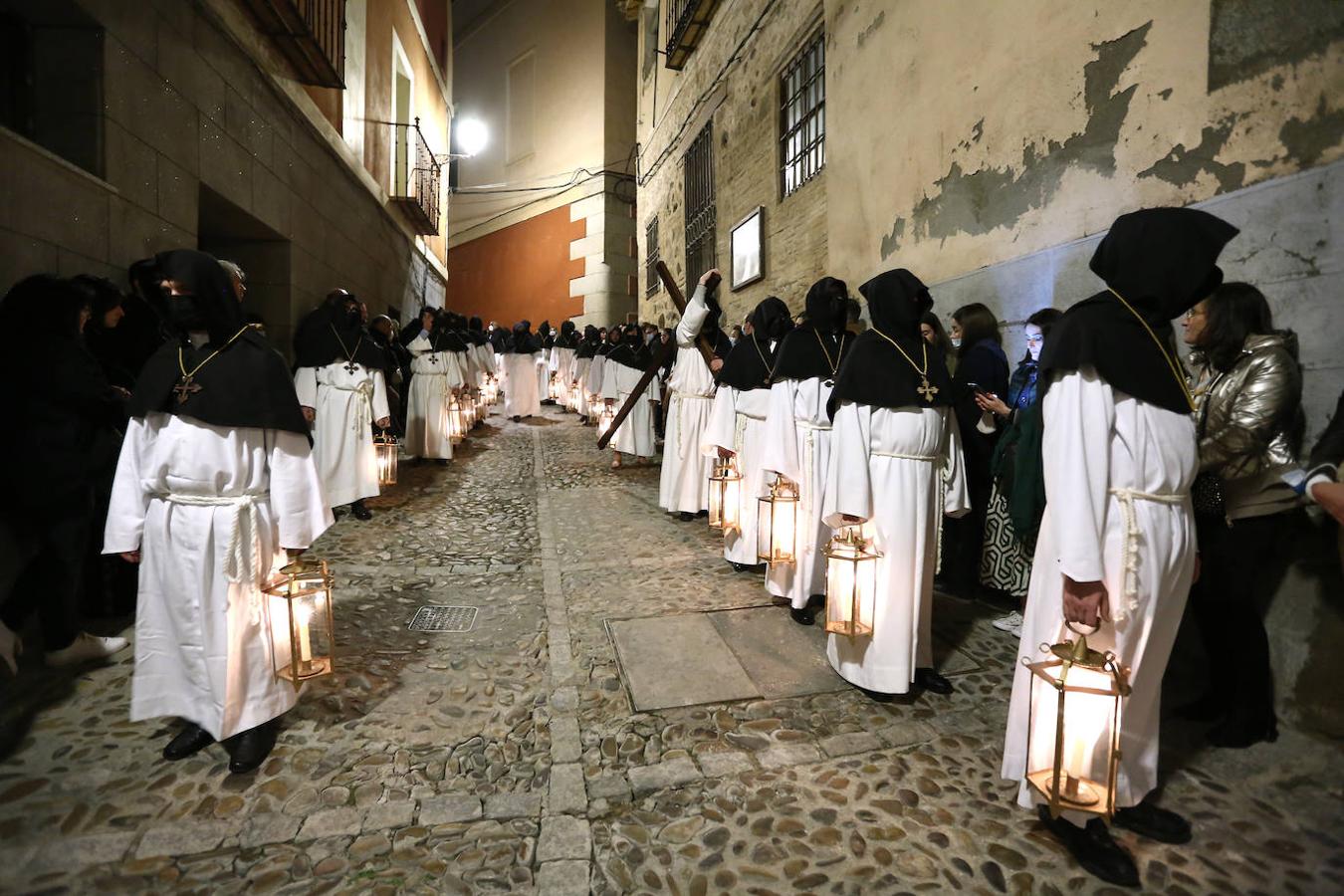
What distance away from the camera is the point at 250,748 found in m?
2.81

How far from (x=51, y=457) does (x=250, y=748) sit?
2.05 metres

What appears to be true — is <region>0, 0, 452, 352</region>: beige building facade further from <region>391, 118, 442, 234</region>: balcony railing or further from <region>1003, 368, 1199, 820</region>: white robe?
<region>1003, 368, 1199, 820</region>: white robe

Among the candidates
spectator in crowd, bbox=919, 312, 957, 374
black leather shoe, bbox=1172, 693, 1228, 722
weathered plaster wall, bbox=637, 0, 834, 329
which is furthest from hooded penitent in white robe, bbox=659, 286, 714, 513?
black leather shoe, bbox=1172, 693, 1228, 722

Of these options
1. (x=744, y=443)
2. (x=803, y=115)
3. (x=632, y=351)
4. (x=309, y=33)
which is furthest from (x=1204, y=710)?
(x=632, y=351)

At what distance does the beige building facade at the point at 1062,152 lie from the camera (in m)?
2.91

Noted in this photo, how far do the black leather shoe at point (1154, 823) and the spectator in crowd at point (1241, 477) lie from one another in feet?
2.68

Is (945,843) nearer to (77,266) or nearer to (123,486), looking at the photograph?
(123,486)

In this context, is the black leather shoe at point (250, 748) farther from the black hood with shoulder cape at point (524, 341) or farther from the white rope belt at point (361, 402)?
the black hood with shoulder cape at point (524, 341)

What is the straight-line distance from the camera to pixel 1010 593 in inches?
175

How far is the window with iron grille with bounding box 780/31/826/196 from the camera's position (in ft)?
26.2

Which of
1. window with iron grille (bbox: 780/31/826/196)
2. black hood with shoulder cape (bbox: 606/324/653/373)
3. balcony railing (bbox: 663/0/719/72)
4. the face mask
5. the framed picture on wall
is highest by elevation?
balcony railing (bbox: 663/0/719/72)

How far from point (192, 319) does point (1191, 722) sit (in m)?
4.92

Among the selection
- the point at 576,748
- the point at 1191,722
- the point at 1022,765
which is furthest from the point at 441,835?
the point at 1191,722

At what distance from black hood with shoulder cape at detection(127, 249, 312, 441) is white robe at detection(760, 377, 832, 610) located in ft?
9.59
